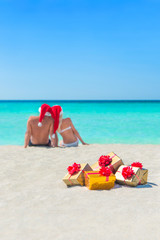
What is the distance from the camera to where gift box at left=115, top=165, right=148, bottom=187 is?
132 inches

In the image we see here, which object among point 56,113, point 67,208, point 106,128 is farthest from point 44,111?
point 106,128

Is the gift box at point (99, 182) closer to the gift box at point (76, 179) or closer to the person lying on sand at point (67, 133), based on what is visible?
the gift box at point (76, 179)

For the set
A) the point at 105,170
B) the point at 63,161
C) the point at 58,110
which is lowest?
the point at 63,161

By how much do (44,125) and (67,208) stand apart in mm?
3775

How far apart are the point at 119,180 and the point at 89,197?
58 centimetres

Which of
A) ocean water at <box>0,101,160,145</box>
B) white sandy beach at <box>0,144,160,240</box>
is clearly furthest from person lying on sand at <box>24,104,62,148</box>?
ocean water at <box>0,101,160,145</box>

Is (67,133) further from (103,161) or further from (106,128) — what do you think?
(106,128)

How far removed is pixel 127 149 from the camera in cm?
594

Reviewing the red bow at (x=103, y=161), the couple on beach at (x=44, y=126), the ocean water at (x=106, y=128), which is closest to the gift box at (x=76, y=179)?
the red bow at (x=103, y=161)

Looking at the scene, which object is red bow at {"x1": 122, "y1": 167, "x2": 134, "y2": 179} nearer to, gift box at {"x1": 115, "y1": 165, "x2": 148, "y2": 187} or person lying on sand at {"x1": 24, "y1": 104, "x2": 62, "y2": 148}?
gift box at {"x1": 115, "y1": 165, "x2": 148, "y2": 187}

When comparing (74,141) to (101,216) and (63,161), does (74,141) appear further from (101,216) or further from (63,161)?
(101,216)

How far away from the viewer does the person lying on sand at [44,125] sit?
6328 mm

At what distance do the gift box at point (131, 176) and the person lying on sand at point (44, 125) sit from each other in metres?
3.16

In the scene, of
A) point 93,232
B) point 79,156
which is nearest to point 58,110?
point 79,156
